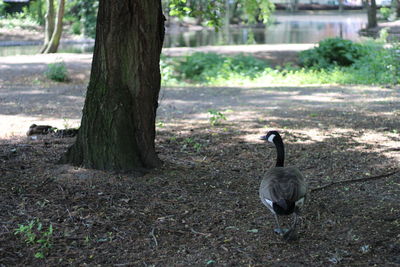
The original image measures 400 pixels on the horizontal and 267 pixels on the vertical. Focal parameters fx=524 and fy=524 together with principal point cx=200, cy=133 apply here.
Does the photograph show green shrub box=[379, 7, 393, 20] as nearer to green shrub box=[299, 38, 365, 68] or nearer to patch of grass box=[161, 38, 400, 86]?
patch of grass box=[161, 38, 400, 86]

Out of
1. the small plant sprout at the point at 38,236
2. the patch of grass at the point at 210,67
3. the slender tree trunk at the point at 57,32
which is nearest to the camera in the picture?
the small plant sprout at the point at 38,236

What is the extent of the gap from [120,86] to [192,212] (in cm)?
171

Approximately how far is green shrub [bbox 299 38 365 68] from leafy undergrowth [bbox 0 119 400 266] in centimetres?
1398

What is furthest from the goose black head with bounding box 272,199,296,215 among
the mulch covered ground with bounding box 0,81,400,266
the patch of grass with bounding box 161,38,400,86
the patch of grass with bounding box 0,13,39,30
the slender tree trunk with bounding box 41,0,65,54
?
the patch of grass with bounding box 0,13,39,30

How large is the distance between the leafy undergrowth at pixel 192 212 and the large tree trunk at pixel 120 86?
0.24m

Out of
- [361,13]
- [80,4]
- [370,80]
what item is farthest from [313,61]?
[361,13]

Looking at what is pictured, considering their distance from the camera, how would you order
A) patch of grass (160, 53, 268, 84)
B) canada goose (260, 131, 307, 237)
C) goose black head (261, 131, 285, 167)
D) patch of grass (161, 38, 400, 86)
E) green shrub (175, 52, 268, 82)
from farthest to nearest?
green shrub (175, 52, 268, 82)
patch of grass (160, 53, 268, 84)
patch of grass (161, 38, 400, 86)
goose black head (261, 131, 285, 167)
canada goose (260, 131, 307, 237)

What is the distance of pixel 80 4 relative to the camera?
41.2 meters

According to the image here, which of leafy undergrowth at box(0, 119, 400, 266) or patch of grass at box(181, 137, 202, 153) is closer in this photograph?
leafy undergrowth at box(0, 119, 400, 266)

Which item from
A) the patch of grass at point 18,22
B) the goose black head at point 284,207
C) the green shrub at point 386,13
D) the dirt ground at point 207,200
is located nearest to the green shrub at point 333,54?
the dirt ground at point 207,200

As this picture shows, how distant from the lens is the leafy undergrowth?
4.46 metres

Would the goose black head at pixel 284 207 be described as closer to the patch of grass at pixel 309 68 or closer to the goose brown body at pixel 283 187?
the goose brown body at pixel 283 187

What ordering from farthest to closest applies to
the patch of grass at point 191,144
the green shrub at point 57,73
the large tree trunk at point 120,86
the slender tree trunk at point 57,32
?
1. the slender tree trunk at point 57,32
2. the green shrub at point 57,73
3. the patch of grass at point 191,144
4. the large tree trunk at point 120,86

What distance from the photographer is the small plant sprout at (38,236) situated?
14.6ft
